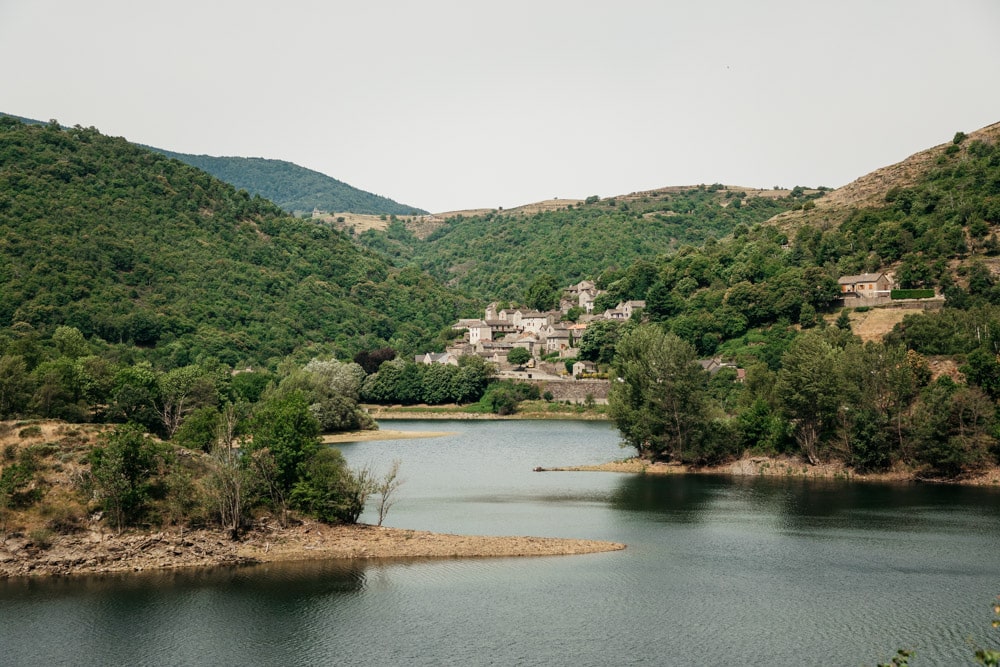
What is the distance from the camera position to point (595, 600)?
34.7 meters

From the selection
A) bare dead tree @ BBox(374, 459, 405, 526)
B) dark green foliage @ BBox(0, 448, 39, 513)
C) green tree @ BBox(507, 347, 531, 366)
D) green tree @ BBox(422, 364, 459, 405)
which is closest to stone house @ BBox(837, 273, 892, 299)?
green tree @ BBox(507, 347, 531, 366)

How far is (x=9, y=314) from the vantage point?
3910 inches

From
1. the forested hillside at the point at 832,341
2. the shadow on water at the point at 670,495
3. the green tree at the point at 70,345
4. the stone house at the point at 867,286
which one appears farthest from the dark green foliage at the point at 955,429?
the green tree at the point at 70,345

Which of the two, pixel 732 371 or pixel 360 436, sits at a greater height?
pixel 732 371

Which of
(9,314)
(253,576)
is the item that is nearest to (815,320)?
(253,576)

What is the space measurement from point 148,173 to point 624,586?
135411 millimetres

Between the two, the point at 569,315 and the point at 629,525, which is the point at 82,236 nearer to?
the point at 569,315

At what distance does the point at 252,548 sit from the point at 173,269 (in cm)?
9763

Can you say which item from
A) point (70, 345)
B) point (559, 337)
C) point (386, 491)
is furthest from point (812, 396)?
point (559, 337)

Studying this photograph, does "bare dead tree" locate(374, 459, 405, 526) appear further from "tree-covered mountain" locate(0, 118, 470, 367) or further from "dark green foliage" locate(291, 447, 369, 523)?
"tree-covered mountain" locate(0, 118, 470, 367)

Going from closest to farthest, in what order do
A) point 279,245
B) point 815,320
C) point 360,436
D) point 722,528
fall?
point 722,528
point 360,436
point 815,320
point 279,245

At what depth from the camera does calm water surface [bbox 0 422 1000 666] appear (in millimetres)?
29719

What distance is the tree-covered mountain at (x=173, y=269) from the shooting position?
108m

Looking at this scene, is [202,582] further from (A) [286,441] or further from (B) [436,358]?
(B) [436,358]
